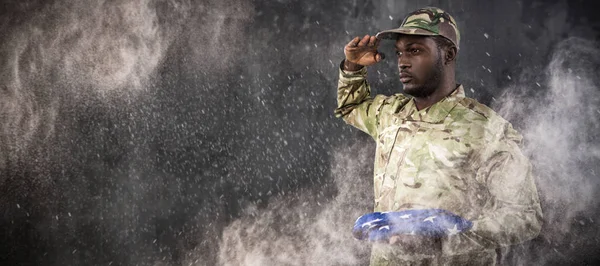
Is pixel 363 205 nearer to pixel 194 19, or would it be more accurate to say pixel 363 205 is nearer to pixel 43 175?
pixel 194 19

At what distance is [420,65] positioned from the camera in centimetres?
318

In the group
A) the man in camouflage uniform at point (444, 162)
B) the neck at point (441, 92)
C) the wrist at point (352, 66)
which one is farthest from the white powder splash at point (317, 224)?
the neck at point (441, 92)

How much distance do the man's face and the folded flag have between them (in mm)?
693

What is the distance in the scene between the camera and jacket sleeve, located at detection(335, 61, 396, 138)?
353 cm

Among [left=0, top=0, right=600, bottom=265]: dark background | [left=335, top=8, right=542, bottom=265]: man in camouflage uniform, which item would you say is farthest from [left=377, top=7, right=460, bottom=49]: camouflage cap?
[left=0, top=0, right=600, bottom=265]: dark background

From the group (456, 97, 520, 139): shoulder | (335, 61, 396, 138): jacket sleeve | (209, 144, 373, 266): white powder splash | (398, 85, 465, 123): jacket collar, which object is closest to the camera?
(456, 97, 520, 139): shoulder

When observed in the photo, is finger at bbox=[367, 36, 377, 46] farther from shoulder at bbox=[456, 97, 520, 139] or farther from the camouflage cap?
shoulder at bbox=[456, 97, 520, 139]

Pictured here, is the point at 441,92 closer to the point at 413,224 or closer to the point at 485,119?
the point at 485,119

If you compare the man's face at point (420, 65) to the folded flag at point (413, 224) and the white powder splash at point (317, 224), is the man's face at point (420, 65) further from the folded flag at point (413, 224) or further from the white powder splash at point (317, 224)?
the white powder splash at point (317, 224)

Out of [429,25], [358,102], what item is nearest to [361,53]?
[358,102]

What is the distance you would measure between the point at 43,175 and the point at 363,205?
2909 millimetres

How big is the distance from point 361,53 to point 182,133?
2509 millimetres

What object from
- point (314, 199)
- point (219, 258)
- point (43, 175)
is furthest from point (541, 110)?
point (43, 175)

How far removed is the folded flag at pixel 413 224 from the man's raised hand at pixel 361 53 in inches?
37.9
